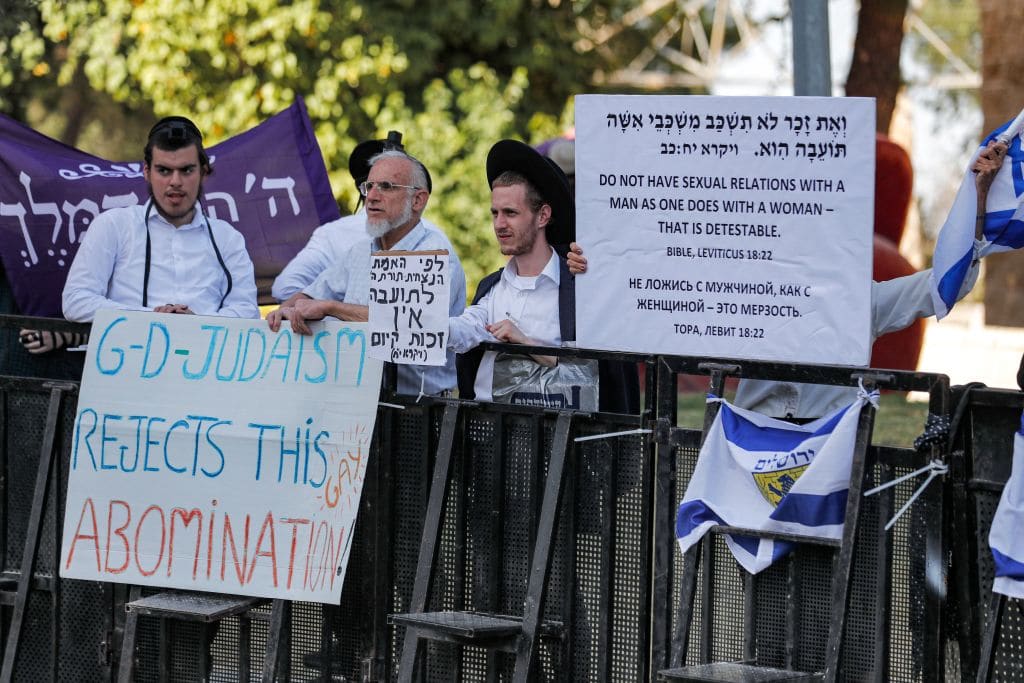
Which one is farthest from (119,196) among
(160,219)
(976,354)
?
(976,354)

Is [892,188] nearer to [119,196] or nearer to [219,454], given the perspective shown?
[119,196]

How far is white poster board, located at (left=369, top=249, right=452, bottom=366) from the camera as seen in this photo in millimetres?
5246

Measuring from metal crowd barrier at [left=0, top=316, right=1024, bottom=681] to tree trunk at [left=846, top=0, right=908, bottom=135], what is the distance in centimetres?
1149

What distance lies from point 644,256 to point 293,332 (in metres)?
1.45

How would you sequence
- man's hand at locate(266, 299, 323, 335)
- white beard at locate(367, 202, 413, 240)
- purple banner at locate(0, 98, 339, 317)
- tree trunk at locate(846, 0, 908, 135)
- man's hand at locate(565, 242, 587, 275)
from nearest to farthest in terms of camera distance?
1. man's hand at locate(565, 242, 587, 275)
2. man's hand at locate(266, 299, 323, 335)
3. white beard at locate(367, 202, 413, 240)
4. purple banner at locate(0, 98, 339, 317)
5. tree trunk at locate(846, 0, 908, 135)

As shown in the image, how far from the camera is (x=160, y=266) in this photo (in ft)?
21.2

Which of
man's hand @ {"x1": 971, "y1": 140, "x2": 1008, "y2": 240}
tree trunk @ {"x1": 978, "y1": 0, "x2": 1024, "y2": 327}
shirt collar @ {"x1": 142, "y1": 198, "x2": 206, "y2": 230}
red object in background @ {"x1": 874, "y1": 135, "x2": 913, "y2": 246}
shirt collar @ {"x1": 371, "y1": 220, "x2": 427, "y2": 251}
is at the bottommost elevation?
man's hand @ {"x1": 971, "y1": 140, "x2": 1008, "y2": 240}

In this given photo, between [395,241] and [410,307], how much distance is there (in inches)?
45.1

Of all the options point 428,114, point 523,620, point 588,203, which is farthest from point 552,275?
point 428,114

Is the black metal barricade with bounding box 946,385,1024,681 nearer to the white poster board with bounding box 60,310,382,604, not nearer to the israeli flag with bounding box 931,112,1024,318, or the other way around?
the israeli flag with bounding box 931,112,1024,318

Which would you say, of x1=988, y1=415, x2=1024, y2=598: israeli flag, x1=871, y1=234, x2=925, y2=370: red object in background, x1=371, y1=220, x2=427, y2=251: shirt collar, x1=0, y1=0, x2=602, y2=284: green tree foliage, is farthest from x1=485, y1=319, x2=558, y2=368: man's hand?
x1=0, y1=0, x2=602, y2=284: green tree foliage

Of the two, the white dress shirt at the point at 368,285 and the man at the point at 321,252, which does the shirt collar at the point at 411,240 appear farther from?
the man at the point at 321,252

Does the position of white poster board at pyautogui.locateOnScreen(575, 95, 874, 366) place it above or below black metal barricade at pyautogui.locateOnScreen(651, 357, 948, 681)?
above

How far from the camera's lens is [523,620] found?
5102mm
